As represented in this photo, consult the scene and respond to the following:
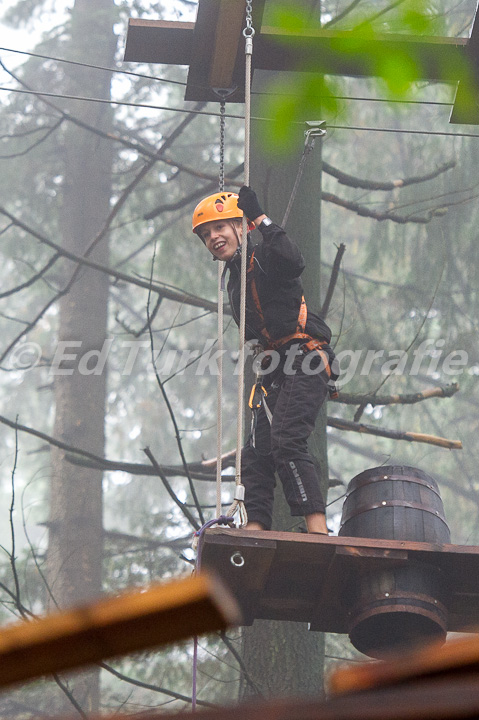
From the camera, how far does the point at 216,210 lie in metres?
5.75

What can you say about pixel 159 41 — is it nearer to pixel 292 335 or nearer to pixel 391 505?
pixel 292 335

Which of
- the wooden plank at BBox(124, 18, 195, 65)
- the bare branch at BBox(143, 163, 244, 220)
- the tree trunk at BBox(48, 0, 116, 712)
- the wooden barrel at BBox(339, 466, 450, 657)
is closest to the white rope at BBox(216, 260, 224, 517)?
the wooden barrel at BBox(339, 466, 450, 657)

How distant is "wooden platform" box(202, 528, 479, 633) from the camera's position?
4.64 metres

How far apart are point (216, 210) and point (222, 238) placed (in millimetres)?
164

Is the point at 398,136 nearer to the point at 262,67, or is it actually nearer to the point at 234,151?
the point at 234,151

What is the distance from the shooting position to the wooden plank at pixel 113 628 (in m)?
0.77

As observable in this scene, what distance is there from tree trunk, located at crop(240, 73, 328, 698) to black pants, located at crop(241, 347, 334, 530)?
326mm

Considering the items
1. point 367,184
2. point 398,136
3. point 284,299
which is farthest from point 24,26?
point 284,299

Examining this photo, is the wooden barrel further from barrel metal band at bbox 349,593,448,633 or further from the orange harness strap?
the orange harness strap

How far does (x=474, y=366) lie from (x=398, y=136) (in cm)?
689

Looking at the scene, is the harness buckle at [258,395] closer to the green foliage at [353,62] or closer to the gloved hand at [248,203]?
the gloved hand at [248,203]

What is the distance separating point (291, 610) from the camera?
545 cm

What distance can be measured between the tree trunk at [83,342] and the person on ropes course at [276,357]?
6497 millimetres

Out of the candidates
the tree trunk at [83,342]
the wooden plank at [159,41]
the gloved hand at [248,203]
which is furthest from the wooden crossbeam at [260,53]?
the tree trunk at [83,342]
